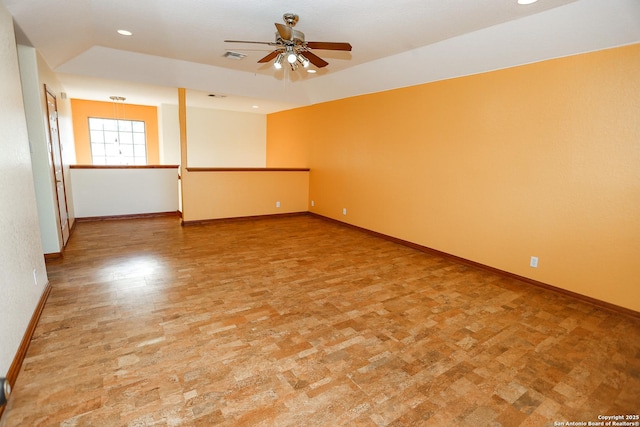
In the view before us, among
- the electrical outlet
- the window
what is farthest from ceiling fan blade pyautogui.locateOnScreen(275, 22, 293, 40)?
the window

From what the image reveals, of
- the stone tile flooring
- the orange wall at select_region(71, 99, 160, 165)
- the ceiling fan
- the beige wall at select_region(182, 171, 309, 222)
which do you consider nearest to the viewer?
the stone tile flooring

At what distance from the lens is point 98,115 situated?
7.88 meters

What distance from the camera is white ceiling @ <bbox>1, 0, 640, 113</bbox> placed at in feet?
9.16

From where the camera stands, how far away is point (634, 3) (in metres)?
2.46

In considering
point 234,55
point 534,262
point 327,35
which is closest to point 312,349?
point 534,262

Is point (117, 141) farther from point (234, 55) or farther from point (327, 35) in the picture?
point (327, 35)

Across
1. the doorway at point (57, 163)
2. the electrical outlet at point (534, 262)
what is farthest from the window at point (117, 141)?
the electrical outlet at point (534, 262)

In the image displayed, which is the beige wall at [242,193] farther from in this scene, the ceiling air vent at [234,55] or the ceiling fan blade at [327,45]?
the ceiling fan blade at [327,45]

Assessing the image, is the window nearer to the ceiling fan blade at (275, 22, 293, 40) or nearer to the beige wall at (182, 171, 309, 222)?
the beige wall at (182, 171, 309, 222)

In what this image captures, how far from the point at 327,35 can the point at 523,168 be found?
2.69m

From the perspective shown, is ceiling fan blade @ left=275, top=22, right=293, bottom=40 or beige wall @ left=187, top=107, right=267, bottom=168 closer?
ceiling fan blade @ left=275, top=22, right=293, bottom=40

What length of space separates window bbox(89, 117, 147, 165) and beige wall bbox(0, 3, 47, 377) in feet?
20.5

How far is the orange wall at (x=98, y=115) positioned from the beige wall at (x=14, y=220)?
6.14m

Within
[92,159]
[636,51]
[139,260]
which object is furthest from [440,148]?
[92,159]
